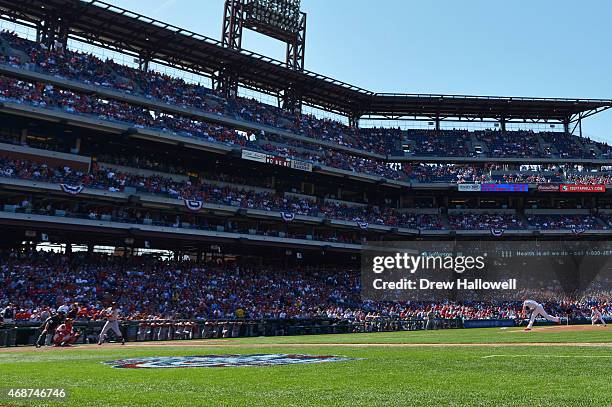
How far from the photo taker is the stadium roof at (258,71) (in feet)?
155

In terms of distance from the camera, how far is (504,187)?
59.7 metres

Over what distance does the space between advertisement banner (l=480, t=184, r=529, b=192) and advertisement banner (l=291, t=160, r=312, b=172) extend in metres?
19.2

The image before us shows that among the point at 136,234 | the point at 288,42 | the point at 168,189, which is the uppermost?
the point at 288,42

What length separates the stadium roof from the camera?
47.1 meters

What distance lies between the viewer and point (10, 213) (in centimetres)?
3606

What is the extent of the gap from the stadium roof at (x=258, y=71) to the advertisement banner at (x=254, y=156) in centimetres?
1098

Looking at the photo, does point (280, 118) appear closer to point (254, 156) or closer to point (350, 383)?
point (254, 156)

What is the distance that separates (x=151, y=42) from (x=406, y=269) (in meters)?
30.7

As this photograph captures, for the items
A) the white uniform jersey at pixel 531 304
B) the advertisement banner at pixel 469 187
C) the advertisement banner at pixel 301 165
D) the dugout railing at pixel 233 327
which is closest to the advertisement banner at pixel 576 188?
the advertisement banner at pixel 469 187

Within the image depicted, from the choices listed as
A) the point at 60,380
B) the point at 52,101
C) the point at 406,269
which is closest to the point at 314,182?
the point at 406,269

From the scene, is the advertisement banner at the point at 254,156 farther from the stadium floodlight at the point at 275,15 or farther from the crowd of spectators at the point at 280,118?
the stadium floodlight at the point at 275,15

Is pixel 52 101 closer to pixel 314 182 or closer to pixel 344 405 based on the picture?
pixel 314 182

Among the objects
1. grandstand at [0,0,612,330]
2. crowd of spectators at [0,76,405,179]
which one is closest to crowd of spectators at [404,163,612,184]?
grandstand at [0,0,612,330]

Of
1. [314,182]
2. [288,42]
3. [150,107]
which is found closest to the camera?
[150,107]
